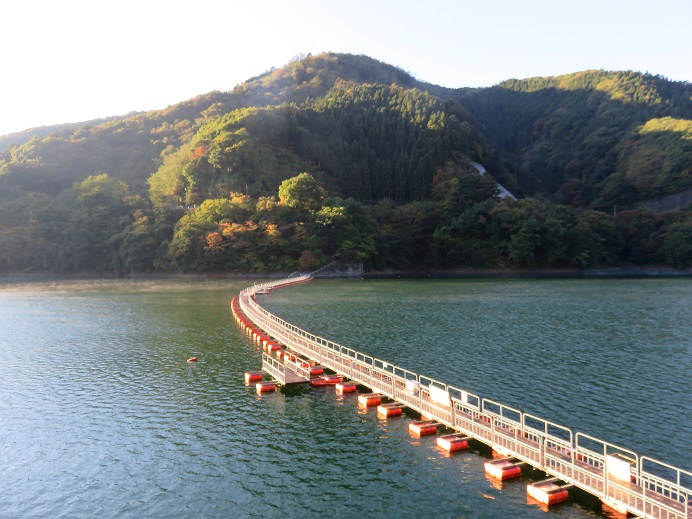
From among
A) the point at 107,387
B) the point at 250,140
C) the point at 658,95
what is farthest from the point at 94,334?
the point at 658,95

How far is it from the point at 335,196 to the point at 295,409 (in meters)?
99.4

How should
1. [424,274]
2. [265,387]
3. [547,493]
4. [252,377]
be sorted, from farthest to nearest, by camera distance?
[424,274] → [252,377] → [265,387] → [547,493]

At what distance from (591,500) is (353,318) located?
3658 cm

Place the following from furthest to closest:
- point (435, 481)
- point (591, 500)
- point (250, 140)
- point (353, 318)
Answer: point (250, 140) < point (353, 318) < point (435, 481) < point (591, 500)

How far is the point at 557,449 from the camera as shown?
18922 millimetres

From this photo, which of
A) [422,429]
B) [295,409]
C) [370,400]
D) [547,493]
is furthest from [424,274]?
[547,493]

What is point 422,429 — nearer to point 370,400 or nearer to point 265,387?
point 370,400

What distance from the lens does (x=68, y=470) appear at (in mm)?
19578

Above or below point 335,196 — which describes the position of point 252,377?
below

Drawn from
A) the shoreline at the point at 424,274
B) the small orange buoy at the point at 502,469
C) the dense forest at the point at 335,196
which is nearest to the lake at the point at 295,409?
the small orange buoy at the point at 502,469

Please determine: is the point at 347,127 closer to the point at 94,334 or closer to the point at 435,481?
the point at 94,334

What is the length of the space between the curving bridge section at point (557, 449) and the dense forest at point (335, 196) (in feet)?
250

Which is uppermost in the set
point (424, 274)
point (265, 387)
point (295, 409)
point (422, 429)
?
point (422, 429)

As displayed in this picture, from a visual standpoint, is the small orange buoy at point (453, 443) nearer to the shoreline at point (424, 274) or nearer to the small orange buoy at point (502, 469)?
the small orange buoy at point (502, 469)
